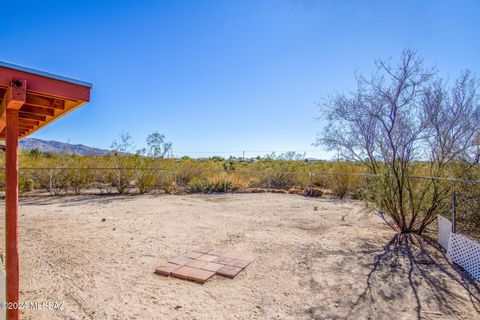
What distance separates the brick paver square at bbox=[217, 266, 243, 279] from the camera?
3.79 metres

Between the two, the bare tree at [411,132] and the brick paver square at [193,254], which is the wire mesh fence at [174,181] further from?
the brick paver square at [193,254]

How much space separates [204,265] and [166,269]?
0.52 metres

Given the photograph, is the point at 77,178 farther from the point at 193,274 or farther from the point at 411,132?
the point at 411,132

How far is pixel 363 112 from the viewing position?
5.90 m

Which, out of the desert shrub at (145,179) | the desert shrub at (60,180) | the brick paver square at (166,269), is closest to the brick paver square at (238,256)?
the brick paver square at (166,269)

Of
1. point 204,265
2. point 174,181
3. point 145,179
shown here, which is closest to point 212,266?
point 204,265

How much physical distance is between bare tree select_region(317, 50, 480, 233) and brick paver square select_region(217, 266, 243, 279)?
3563 mm

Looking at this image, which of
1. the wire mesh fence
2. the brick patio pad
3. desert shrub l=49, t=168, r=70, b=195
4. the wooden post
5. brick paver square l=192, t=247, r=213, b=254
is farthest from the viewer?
desert shrub l=49, t=168, r=70, b=195

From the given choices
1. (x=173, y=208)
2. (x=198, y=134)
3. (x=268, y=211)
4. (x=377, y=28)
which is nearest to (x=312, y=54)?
(x=377, y=28)

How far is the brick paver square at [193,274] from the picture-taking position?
3648 millimetres

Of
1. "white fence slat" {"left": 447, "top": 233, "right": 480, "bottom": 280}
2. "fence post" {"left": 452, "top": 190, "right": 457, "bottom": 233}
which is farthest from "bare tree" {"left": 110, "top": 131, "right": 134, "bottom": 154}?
"white fence slat" {"left": 447, "top": 233, "right": 480, "bottom": 280}

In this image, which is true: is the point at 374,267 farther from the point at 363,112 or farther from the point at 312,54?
the point at 312,54

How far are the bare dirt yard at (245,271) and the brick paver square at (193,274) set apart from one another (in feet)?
0.32

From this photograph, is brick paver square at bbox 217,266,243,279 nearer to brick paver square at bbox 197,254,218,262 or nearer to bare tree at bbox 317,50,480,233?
brick paver square at bbox 197,254,218,262
